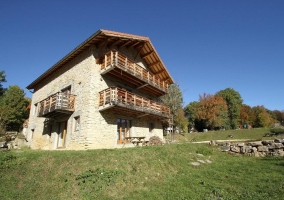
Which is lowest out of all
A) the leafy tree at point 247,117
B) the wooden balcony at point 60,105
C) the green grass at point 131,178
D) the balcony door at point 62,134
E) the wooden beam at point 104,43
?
the green grass at point 131,178

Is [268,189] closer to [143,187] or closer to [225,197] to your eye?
Answer: [225,197]

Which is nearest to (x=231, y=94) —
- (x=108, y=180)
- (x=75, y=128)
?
(x=75, y=128)

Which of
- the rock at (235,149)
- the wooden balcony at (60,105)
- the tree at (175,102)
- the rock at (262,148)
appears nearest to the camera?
the rock at (262,148)

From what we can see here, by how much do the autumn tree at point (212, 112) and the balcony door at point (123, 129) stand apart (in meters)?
28.2

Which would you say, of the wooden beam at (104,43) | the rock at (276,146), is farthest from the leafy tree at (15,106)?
the rock at (276,146)

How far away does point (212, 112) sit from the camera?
39719 millimetres

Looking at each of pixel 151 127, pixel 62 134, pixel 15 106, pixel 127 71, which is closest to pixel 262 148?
pixel 151 127

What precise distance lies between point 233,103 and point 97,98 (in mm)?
44123

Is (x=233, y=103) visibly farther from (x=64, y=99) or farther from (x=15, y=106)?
(x=15, y=106)

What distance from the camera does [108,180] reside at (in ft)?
21.4

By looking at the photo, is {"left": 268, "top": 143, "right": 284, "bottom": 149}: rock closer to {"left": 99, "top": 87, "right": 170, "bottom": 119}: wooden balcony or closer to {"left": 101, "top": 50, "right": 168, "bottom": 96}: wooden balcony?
{"left": 99, "top": 87, "right": 170, "bottom": 119}: wooden balcony

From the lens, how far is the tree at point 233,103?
45037 mm

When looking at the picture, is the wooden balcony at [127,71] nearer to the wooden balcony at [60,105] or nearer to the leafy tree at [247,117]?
the wooden balcony at [60,105]

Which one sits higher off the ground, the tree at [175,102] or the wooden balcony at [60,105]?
the tree at [175,102]
